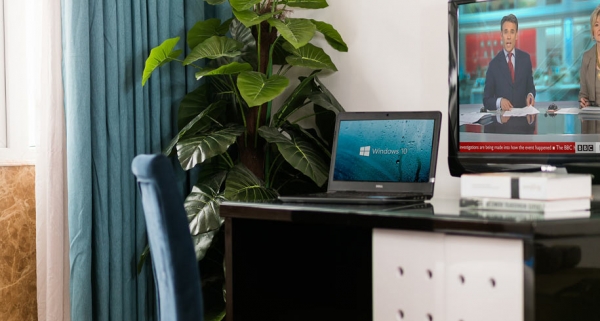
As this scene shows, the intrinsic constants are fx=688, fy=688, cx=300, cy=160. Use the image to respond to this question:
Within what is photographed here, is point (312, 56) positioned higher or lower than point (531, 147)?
higher

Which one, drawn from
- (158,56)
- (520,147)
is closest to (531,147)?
(520,147)

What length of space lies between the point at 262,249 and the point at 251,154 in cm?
51

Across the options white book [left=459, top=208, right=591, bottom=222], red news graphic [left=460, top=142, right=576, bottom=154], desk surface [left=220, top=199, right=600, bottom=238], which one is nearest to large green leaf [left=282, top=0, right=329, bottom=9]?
red news graphic [left=460, top=142, right=576, bottom=154]

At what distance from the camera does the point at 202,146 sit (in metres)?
2.15

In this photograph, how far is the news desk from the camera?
139 centimetres

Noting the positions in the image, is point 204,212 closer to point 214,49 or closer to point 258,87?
point 258,87

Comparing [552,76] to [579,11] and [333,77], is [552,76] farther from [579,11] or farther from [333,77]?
[333,77]

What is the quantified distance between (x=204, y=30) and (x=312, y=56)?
1.28ft

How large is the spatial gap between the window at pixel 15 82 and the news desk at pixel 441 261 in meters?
0.87

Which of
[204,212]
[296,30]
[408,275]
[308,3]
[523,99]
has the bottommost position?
[408,275]

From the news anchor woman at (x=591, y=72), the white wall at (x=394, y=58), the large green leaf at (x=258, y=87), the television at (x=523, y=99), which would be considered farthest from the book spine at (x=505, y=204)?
the large green leaf at (x=258, y=87)

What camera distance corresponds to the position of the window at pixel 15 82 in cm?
228

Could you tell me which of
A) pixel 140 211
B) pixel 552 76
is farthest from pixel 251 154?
pixel 552 76

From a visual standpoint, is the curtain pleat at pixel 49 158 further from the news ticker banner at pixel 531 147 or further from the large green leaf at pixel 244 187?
the news ticker banner at pixel 531 147
